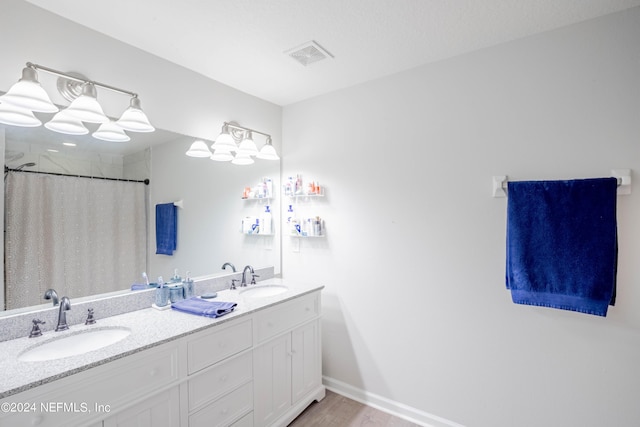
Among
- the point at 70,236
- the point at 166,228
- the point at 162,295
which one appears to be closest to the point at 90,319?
the point at 162,295

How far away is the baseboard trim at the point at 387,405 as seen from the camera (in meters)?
2.08

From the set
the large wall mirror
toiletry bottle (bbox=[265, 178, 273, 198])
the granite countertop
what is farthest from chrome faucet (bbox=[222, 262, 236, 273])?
toiletry bottle (bbox=[265, 178, 273, 198])

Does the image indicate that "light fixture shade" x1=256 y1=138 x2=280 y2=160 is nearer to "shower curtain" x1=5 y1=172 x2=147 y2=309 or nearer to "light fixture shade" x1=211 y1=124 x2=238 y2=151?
"light fixture shade" x1=211 y1=124 x2=238 y2=151

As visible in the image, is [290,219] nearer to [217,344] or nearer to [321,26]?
[217,344]

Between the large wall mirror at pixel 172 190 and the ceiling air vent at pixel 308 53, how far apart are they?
0.79 meters

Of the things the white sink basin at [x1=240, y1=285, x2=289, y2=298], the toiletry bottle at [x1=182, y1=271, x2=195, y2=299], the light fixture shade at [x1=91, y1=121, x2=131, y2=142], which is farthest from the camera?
the white sink basin at [x1=240, y1=285, x2=289, y2=298]

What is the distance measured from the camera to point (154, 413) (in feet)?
4.41

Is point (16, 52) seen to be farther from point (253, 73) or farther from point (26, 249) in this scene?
point (253, 73)

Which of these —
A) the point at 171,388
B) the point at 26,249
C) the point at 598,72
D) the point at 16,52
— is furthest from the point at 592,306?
the point at 16,52

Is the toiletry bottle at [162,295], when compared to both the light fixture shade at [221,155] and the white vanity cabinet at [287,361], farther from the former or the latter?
the light fixture shade at [221,155]

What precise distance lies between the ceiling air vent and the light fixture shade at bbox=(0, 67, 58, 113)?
1285 millimetres

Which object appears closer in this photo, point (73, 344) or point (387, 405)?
point (73, 344)

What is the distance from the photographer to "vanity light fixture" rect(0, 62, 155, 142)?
1.34 metres

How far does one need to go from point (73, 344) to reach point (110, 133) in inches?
43.2
